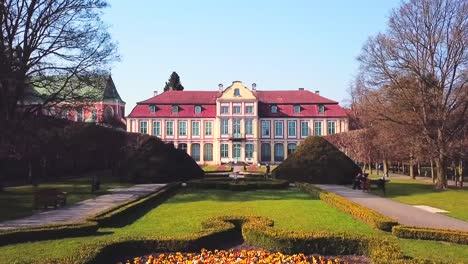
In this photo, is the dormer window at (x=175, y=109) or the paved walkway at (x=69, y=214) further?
the dormer window at (x=175, y=109)

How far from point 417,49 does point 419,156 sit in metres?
6.31

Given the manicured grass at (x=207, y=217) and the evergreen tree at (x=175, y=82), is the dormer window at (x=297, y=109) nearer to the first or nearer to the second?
the evergreen tree at (x=175, y=82)

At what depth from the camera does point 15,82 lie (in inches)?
842

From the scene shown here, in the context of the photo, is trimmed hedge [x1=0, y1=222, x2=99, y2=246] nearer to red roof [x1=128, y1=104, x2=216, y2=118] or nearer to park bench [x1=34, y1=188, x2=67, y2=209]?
park bench [x1=34, y1=188, x2=67, y2=209]

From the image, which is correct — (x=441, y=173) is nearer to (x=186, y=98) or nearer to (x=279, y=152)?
(x=279, y=152)

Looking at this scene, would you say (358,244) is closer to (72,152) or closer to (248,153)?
(72,152)

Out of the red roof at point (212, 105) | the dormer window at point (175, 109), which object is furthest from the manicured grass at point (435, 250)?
the dormer window at point (175, 109)

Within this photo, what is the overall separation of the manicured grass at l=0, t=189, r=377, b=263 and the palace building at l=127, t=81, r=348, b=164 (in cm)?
4574

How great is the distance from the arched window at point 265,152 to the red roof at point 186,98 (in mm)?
9794

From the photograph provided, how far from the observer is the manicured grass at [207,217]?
10.3 meters

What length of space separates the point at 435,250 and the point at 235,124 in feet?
195

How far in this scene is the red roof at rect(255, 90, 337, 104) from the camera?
7050 centimetres

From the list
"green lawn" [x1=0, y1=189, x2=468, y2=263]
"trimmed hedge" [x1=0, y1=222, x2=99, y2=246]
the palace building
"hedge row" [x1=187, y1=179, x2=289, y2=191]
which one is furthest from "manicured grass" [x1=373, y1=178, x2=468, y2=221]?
the palace building

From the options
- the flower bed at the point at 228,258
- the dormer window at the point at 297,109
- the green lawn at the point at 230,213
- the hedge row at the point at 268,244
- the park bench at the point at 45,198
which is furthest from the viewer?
the dormer window at the point at 297,109
